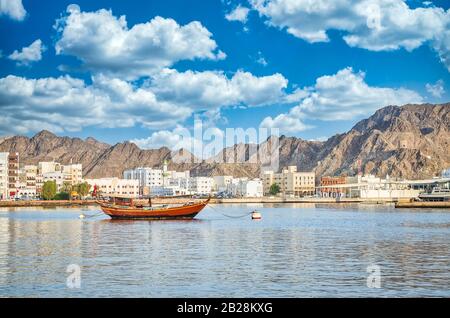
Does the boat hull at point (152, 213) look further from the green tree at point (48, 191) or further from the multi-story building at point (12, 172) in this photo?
the green tree at point (48, 191)

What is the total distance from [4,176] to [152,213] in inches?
4275

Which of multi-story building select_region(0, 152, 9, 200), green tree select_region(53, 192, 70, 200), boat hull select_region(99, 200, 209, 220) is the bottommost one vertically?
boat hull select_region(99, 200, 209, 220)

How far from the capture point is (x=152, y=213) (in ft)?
285

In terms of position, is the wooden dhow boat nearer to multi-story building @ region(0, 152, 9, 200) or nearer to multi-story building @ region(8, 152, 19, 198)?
multi-story building @ region(0, 152, 9, 200)

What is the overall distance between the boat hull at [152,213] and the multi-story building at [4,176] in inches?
3915

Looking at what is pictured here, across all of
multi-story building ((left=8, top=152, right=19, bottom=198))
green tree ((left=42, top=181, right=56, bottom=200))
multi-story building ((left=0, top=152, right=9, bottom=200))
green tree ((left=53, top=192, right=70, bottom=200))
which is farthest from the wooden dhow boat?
green tree ((left=53, top=192, right=70, bottom=200))

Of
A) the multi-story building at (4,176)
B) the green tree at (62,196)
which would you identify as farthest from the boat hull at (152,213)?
the green tree at (62,196)

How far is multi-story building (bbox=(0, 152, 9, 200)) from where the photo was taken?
177200 mm

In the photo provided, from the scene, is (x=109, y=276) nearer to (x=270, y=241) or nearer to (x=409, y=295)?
(x=409, y=295)

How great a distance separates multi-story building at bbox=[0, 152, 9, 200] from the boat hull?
3915 inches

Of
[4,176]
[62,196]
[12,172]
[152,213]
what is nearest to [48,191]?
[62,196]
